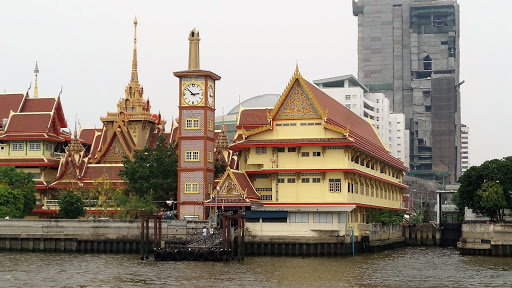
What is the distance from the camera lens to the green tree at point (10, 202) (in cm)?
7025

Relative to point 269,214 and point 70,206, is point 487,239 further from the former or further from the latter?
point 70,206

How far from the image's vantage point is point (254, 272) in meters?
49.4

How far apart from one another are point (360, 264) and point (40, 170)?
3810 centimetres

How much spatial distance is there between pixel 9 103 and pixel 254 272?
46836 millimetres

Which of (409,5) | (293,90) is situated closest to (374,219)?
(293,90)

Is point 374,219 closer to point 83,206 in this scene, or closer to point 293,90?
point 293,90

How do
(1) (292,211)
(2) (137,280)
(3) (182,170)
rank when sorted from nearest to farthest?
1. (2) (137,280)
2. (1) (292,211)
3. (3) (182,170)

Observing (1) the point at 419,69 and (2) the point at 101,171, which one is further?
(1) the point at 419,69

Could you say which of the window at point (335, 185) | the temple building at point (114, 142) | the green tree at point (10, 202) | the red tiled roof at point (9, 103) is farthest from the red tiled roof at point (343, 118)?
the red tiled roof at point (9, 103)

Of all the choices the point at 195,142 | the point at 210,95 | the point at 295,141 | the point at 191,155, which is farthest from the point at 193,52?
the point at 295,141

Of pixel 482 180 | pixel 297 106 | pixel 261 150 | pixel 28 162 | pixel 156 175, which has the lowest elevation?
pixel 482 180

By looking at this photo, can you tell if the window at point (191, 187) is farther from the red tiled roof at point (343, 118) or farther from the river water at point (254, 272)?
the red tiled roof at point (343, 118)

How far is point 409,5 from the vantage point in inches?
7569

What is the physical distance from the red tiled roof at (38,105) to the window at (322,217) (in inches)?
1322
